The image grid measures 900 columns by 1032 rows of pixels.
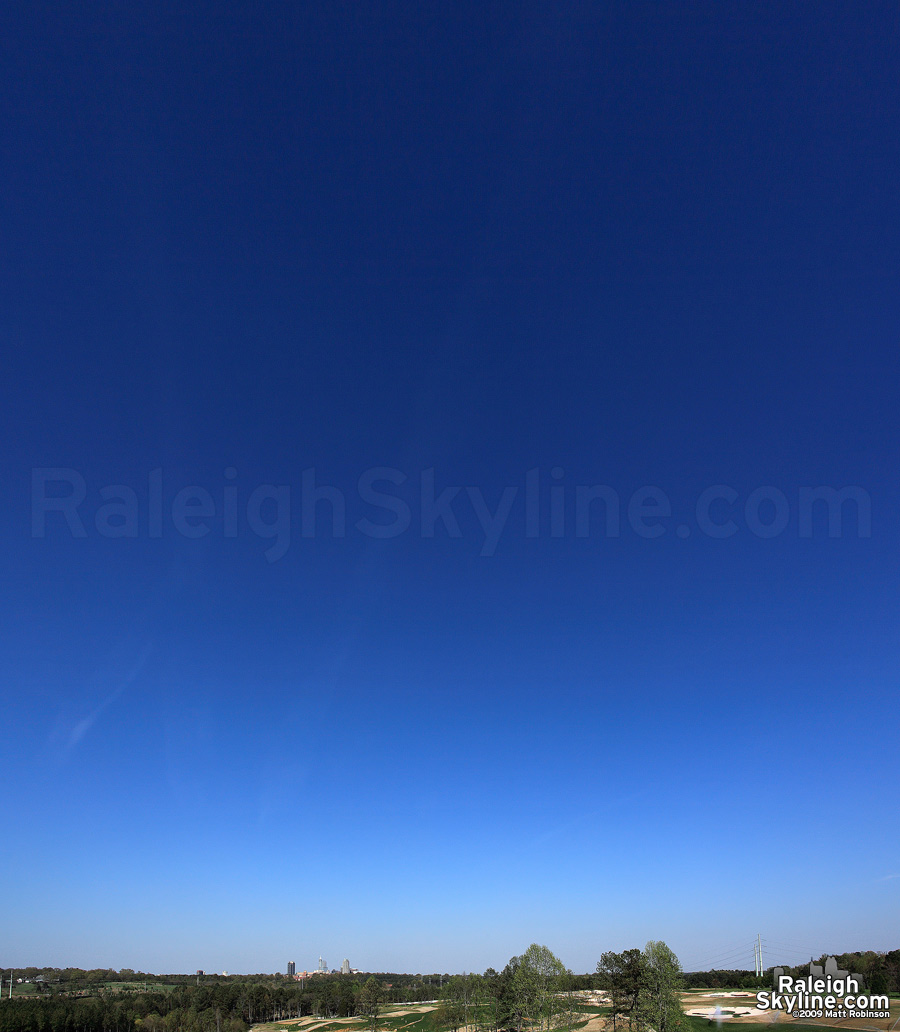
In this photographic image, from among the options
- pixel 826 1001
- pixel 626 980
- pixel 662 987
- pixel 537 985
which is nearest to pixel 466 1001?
pixel 537 985

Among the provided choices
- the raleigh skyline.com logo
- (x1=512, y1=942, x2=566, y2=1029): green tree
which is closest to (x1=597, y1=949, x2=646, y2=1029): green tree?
(x1=512, y1=942, x2=566, y2=1029): green tree

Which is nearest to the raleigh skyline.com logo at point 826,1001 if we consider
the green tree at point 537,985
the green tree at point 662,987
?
the green tree at point 662,987

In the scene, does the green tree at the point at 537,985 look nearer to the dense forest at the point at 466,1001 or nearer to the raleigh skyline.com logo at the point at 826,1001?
the dense forest at the point at 466,1001

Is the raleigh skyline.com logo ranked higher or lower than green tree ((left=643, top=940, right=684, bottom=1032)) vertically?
lower

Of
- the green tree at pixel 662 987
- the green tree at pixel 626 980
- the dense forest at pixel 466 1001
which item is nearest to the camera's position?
the green tree at pixel 662 987

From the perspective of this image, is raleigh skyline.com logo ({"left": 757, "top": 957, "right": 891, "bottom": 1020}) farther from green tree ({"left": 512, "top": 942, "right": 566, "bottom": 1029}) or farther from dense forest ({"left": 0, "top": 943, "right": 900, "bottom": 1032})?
green tree ({"left": 512, "top": 942, "right": 566, "bottom": 1029})

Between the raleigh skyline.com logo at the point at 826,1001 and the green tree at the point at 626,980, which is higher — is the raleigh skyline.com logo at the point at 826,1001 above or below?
below

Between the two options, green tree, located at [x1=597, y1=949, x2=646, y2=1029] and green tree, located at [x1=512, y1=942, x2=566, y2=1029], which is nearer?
green tree, located at [x1=597, y1=949, x2=646, y2=1029]

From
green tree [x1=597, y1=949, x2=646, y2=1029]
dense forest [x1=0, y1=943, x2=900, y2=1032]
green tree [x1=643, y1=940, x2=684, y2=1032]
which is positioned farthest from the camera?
dense forest [x1=0, y1=943, x2=900, y2=1032]

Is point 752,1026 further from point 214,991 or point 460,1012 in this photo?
point 214,991

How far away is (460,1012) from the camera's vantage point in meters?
102

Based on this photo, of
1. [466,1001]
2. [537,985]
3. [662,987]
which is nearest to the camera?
[662,987]

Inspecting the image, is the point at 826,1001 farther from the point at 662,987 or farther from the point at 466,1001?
the point at 466,1001

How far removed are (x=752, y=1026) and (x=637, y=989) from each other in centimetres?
3153
